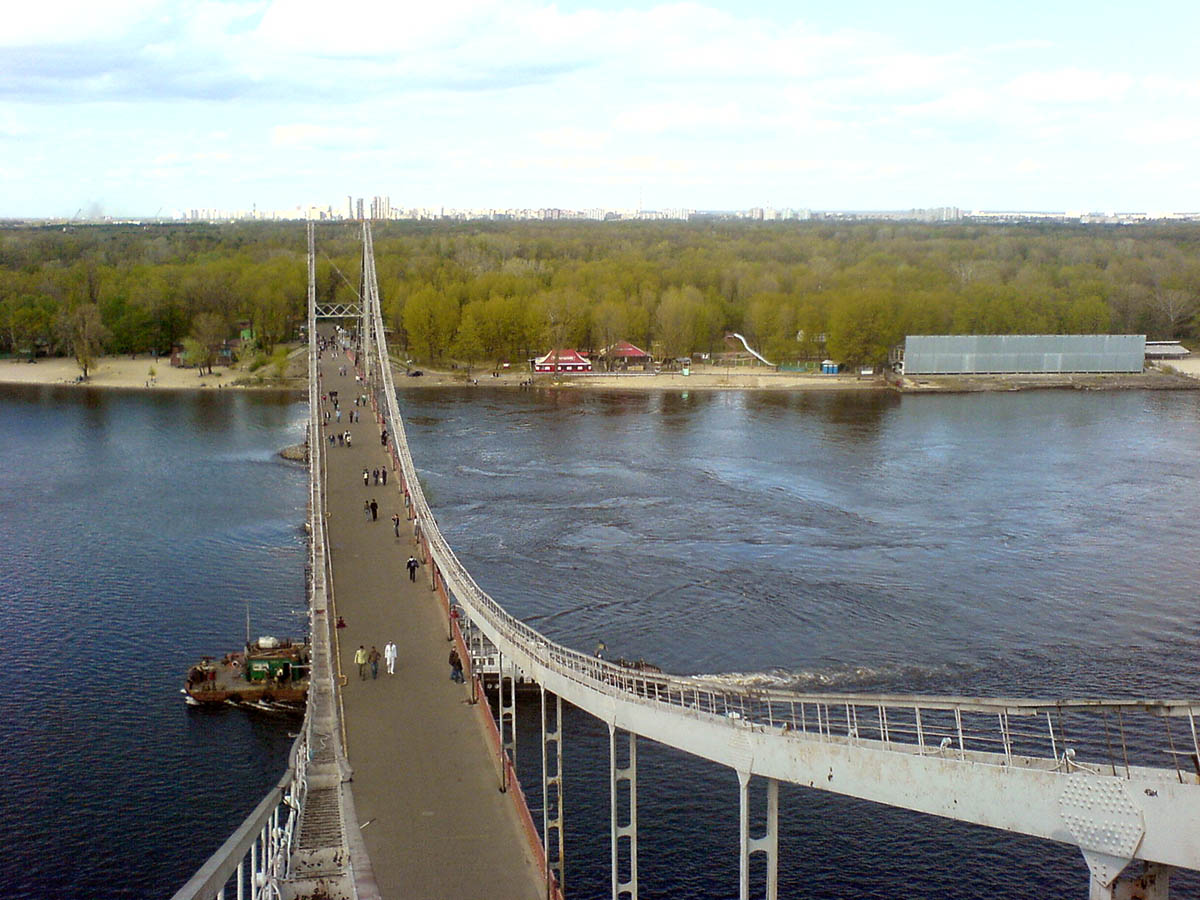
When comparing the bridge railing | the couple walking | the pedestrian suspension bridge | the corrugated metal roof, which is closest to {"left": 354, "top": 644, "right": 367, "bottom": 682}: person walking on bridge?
the couple walking

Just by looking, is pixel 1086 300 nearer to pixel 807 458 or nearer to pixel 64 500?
pixel 807 458

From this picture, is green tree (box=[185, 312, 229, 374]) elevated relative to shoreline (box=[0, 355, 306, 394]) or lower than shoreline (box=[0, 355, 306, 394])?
elevated

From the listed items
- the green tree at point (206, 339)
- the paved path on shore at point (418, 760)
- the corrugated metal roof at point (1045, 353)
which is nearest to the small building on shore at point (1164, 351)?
the corrugated metal roof at point (1045, 353)

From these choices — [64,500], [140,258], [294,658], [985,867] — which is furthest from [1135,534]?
[140,258]

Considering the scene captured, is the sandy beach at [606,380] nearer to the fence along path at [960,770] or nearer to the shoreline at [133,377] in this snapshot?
the shoreline at [133,377]

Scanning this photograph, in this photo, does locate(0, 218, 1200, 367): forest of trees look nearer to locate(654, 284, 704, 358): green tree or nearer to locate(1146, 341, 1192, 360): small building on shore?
locate(654, 284, 704, 358): green tree
